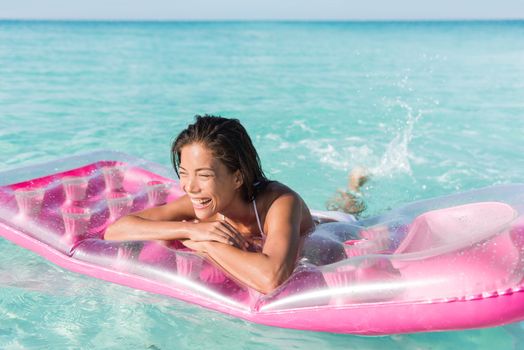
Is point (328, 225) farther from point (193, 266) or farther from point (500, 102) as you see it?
point (500, 102)

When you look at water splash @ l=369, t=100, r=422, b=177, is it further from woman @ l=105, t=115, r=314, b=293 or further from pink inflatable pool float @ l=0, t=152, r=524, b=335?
woman @ l=105, t=115, r=314, b=293

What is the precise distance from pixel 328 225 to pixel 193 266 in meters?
0.78

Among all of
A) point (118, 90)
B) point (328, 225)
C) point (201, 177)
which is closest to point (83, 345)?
point (201, 177)

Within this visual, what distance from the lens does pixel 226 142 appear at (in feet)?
8.37

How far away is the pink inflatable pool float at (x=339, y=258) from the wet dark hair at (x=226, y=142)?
1.60ft

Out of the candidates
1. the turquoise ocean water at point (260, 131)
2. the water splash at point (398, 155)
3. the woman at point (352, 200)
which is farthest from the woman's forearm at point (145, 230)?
the water splash at point (398, 155)

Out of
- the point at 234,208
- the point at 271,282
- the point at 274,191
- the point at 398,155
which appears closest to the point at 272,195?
the point at 274,191

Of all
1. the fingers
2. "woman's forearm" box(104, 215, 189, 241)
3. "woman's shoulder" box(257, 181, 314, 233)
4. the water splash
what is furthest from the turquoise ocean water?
"woman's shoulder" box(257, 181, 314, 233)

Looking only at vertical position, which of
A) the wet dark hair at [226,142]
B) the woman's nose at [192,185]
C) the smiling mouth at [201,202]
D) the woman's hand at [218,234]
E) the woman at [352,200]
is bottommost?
the woman at [352,200]

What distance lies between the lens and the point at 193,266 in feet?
9.17

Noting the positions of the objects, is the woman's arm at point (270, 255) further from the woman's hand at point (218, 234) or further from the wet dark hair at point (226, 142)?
the wet dark hair at point (226, 142)

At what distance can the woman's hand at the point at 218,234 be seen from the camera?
2.61 meters

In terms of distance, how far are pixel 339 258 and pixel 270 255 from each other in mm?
522

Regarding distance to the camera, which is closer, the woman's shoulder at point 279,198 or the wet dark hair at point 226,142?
the wet dark hair at point 226,142
